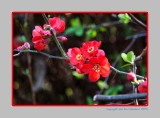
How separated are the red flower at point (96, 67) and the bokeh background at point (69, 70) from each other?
0.53 metres

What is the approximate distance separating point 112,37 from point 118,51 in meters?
0.13

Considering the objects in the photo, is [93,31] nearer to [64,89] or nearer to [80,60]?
[64,89]

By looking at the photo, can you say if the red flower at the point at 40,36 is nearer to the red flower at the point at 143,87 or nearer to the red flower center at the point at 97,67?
the red flower center at the point at 97,67

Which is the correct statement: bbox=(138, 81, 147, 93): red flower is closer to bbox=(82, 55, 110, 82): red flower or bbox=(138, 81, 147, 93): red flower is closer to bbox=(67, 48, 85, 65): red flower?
bbox=(82, 55, 110, 82): red flower

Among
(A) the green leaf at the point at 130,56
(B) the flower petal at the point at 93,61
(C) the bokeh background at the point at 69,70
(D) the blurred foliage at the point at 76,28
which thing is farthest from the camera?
(D) the blurred foliage at the point at 76,28

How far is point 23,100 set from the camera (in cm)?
207

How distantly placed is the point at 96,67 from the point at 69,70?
0.59 metres

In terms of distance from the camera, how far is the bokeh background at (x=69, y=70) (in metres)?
1.78

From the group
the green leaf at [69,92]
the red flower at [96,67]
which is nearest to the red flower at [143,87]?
the red flower at [96,67]

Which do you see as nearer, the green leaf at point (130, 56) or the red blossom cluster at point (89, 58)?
the red blossom cluster at point (89, 58)

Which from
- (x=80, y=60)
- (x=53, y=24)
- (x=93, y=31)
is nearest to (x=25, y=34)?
(x=93, y=31)

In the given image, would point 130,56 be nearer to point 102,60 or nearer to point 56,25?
point 102,60

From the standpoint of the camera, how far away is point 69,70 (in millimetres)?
1694

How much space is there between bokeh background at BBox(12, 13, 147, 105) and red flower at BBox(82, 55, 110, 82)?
1.75 feet
